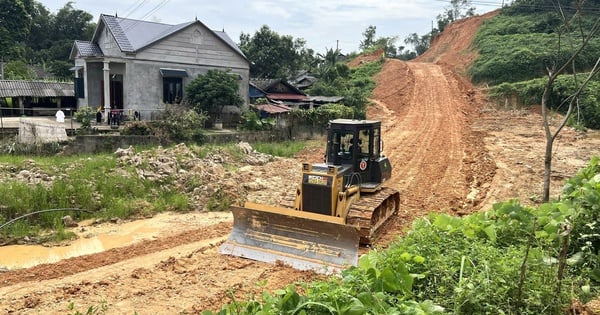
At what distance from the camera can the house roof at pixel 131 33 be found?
2438 cm

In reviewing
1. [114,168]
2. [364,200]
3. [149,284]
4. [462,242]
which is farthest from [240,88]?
[462,242]

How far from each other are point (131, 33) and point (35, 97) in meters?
8.28

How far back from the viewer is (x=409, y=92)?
37.2m

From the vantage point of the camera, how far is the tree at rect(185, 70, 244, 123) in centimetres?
2458

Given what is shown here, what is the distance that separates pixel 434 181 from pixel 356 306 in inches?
516

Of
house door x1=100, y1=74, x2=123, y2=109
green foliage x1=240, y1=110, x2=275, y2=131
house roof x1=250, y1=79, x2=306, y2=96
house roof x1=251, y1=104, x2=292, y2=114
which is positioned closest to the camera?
green foliage x1=240, y1=110, x2=275, y2=131

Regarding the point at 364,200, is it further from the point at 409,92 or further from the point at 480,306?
the point at 409,92

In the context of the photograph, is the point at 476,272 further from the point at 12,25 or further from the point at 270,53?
the point at 12,25

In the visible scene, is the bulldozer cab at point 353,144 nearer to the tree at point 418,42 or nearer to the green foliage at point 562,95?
the green foliage at point 562,95

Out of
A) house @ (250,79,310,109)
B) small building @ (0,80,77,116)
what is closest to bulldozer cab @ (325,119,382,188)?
small building @ (0,80,77,116)

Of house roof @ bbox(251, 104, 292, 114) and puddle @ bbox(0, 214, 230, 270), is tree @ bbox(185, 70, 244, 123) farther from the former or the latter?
puddle @ bbox(0, 214, 230, 270)

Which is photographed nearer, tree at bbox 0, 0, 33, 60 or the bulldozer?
the bulldozer

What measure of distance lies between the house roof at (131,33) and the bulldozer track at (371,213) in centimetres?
1797

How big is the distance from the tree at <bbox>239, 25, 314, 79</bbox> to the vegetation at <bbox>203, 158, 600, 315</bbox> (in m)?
39.7
